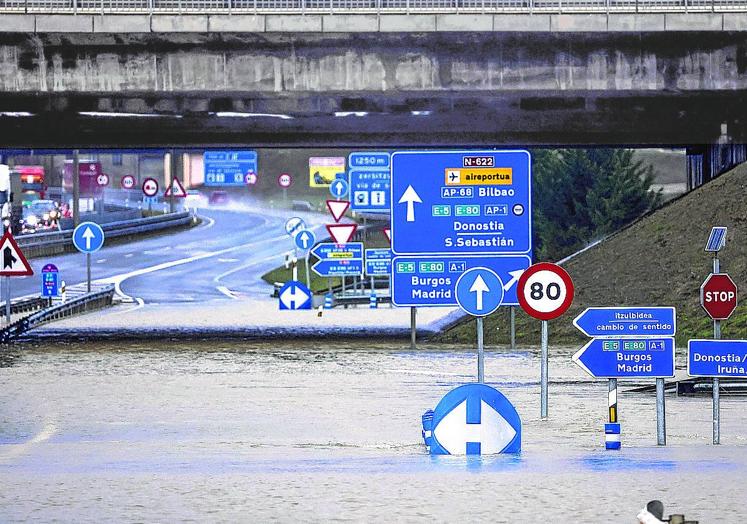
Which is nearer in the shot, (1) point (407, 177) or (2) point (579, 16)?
(1) point (407, 177)

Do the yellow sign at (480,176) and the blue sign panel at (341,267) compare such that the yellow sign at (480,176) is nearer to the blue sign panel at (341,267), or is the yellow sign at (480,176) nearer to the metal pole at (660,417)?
the metal pole at (660,417)

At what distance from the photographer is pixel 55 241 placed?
86688 millimetres

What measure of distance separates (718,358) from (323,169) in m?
99.7

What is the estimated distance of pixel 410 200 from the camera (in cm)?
3453

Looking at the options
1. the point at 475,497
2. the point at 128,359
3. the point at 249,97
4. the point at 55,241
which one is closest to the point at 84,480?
the point at 475,497

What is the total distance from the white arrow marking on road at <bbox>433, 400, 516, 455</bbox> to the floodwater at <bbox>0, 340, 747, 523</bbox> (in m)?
0.32

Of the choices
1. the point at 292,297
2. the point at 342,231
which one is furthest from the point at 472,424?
the point at 342,231

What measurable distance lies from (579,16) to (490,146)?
373 centimetres

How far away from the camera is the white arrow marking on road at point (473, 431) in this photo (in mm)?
16438

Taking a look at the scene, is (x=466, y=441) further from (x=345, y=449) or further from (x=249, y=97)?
(x=249, y=97)

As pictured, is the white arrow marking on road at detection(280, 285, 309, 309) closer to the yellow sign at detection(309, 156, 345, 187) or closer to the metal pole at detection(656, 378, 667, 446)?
the metal pole at detection(656, 378, 667, 446)

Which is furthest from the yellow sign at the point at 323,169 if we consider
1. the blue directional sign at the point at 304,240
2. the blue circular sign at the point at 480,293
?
the blue circular sign at the point at 480,293

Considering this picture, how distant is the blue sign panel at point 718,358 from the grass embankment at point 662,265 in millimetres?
19567

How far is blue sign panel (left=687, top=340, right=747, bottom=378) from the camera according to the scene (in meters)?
17.3
